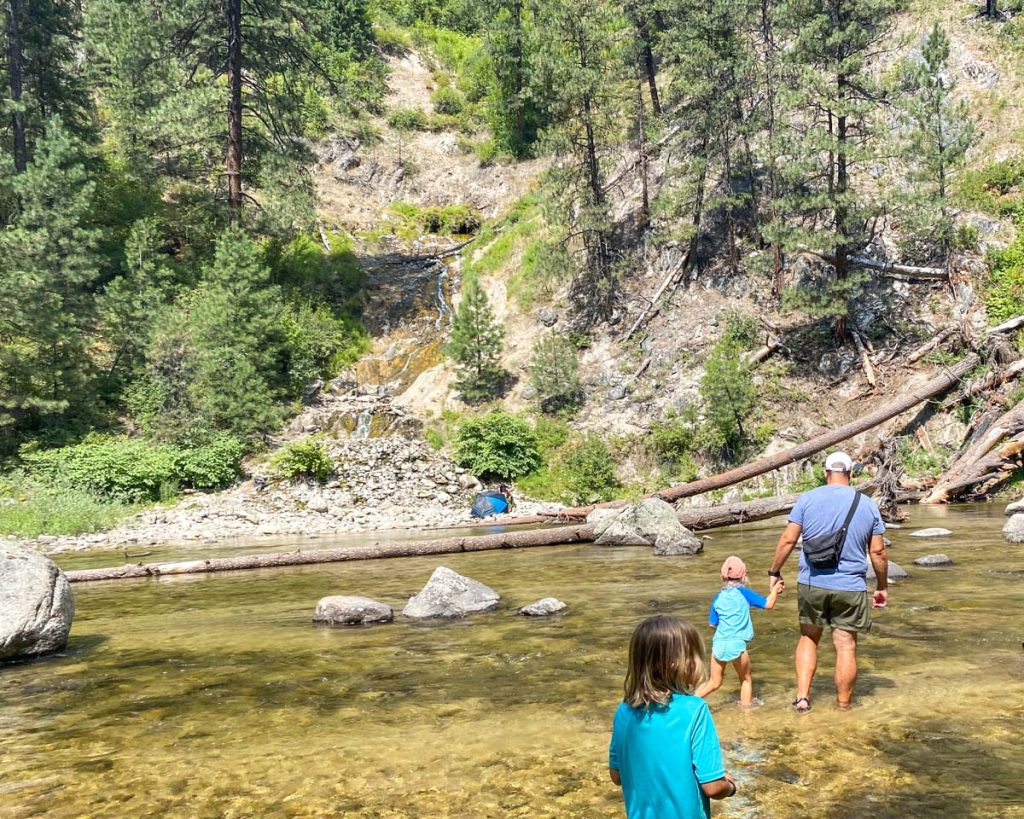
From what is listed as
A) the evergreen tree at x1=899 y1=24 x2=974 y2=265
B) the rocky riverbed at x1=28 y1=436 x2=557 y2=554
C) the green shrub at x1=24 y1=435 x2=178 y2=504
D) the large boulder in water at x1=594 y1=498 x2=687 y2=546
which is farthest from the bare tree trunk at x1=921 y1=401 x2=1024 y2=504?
the green shrub at x1=24 y1=435 x2=178 y2=504

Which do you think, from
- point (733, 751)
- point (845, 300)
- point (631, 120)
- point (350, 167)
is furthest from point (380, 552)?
point (350, 167)

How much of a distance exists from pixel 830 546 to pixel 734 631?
43.1 inches

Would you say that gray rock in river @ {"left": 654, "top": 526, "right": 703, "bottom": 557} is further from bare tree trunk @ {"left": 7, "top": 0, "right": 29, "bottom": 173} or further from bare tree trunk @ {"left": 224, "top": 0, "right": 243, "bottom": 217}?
bare tree trunk @ {"left": 7, "top": 0, "right": 29, "bottom": 173}

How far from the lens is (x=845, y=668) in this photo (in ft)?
20.3

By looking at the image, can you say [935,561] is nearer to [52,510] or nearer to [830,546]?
[830,546]

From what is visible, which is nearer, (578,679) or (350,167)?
(578,679)

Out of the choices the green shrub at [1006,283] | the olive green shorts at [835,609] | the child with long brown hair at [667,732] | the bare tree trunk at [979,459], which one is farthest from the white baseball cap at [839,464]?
the green shrub at [1006,283]

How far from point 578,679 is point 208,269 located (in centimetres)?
2994

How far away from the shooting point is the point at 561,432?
28.3 meters

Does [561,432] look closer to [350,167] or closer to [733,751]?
[733,751]

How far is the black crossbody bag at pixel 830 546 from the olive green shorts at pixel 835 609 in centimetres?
23

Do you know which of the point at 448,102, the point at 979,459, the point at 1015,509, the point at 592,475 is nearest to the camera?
the point at 1015,509

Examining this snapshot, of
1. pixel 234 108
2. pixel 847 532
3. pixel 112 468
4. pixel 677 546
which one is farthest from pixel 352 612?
pixel 234 108

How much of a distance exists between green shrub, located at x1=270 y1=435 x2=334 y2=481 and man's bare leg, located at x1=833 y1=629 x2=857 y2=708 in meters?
22.3
